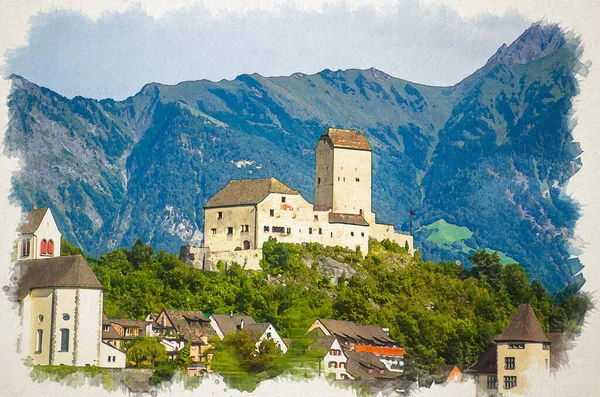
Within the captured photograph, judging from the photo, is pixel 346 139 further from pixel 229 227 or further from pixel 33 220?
pixel 33 220

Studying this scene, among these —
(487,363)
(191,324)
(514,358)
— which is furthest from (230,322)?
(514,358)

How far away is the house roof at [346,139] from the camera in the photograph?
3100 inches

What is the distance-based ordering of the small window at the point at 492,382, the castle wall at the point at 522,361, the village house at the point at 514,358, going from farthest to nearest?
the small window at the point at 492,382 < the village house at the point at 514,358 < the castle wall at the point at 522,361

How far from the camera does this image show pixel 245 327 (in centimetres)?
6556

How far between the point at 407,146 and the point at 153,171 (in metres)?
29.0

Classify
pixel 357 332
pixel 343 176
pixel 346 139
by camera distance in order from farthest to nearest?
pixel 346 139
pixel 343 176
pixel 357 332

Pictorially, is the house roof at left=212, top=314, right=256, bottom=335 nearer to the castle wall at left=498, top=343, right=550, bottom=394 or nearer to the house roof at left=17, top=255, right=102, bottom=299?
the house roof at left=17, top=255, right=102, bottom=299

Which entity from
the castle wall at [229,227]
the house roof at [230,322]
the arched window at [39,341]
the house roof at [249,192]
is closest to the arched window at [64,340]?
the arched window at [39,341]

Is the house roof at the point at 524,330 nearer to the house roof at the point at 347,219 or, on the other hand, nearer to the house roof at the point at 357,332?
the house roof at the point at 357,332

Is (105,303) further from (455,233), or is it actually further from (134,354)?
(455,233)

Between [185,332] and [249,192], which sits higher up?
[249,192]

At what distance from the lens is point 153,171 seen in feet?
455

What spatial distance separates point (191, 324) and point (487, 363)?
511 inches

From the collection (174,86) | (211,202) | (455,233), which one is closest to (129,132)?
(174,86)
